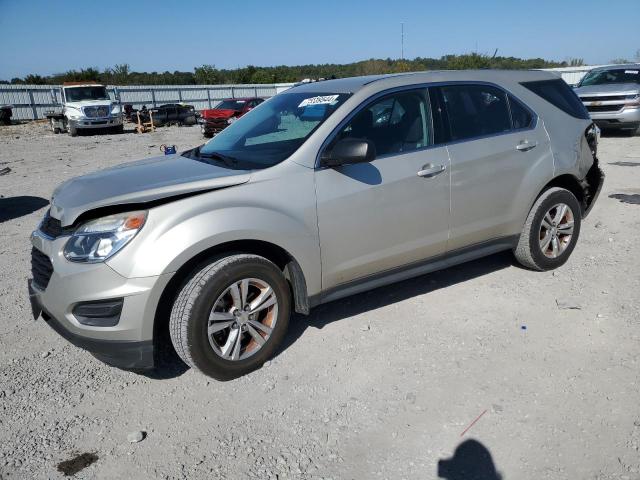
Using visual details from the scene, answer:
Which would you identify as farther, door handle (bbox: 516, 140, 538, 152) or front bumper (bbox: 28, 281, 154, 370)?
door handle (bbox: 516, 140, 538, 152)

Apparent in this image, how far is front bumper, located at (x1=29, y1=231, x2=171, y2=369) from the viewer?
2793mm

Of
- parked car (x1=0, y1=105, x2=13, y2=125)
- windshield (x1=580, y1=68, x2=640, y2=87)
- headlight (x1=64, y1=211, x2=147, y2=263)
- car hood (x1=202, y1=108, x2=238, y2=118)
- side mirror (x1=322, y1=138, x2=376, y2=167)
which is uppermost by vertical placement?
parked car (x1=0, y1=105, x2=13, y2=125)

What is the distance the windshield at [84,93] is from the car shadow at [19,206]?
16.7m

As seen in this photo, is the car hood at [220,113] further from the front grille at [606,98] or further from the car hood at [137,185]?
the car hood at [137,185]

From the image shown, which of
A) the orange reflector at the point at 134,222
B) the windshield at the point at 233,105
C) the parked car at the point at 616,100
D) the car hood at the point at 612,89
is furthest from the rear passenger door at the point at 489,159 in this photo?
the windshield at the point at 233,105

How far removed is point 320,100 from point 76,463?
2.75 m

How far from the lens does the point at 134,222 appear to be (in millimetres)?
2842

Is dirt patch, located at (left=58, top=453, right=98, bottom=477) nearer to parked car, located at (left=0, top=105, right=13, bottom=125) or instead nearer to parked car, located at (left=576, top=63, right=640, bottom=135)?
parked car, located at (left=576, top=63, right=640, bottom=135)

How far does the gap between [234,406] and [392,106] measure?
234 cm

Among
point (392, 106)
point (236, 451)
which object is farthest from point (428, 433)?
point (392, 106)

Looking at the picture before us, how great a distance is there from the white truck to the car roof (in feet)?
69.0

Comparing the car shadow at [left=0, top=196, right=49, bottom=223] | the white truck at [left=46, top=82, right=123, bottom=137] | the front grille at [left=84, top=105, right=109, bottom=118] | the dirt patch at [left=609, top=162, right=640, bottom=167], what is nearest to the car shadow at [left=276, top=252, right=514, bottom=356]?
the car shadow at [left=0, top=196, right=49, bottom=223]

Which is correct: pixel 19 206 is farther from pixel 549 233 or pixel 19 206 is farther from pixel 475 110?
pixel 549 233

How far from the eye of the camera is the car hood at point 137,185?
2.93 m
